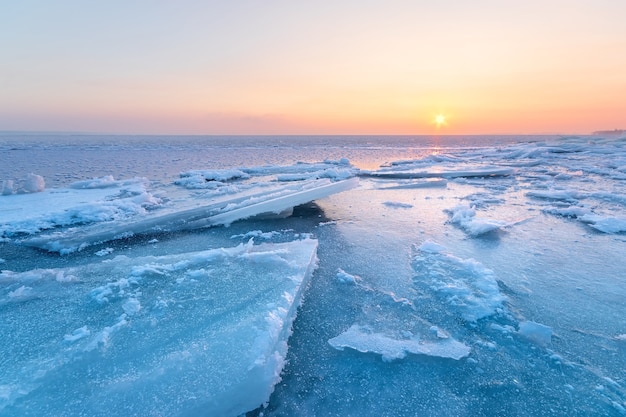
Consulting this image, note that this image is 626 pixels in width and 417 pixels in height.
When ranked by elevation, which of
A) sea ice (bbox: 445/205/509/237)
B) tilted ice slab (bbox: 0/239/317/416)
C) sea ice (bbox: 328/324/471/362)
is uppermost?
sea ice (bbox: 445/205/509/237)

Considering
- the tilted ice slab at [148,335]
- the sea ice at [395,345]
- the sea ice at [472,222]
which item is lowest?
the sea ice at [395,345]

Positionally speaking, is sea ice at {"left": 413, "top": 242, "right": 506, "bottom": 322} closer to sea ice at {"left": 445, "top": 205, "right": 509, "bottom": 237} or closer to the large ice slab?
sea ice at {"left": 445, "top": 205, "right": 509, "bottom": 237}

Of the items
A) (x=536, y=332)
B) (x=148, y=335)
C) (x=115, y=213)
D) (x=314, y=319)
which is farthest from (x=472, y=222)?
(x=115, y=213)

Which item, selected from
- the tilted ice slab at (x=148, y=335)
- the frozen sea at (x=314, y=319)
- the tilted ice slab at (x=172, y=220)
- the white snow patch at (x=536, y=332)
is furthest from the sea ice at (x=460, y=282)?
the tilted ice slab at (x=172, y=220)

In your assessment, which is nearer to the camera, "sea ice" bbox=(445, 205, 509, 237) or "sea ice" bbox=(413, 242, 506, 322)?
"sea ice" bbox=(413, 242, 506, 322)

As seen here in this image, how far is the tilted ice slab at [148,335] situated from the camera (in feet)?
5.28

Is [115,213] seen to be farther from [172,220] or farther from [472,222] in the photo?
[472,222]

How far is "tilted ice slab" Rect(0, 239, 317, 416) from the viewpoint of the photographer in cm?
161

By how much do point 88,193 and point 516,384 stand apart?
836 centimetres

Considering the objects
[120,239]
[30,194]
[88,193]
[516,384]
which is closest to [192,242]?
[120,239]

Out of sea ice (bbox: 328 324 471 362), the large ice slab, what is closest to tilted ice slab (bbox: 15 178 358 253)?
the large ice slab

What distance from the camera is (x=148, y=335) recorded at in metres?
2.08

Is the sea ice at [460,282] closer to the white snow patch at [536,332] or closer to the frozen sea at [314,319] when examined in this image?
the frozen sea at [314,319]

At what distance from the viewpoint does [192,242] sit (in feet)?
13.9
